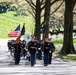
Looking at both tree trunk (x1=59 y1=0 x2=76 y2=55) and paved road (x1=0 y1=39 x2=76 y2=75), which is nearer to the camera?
paved road (x1=0 y1=39 x2=76 y2=75)

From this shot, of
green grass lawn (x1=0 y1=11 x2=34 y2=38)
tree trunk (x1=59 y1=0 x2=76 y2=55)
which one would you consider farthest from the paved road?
green grass lawn (x1=0 y1=11 x2=34 y2=38)

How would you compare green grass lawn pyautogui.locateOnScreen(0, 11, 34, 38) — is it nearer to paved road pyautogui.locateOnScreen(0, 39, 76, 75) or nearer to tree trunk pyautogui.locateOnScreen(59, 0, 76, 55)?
tree trunk pyautogui.locateOnScreen(59, 0, 76, 55)

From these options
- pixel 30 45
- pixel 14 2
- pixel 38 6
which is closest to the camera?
pixel 30 45

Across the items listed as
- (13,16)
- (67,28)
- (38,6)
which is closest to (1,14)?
(13,16)

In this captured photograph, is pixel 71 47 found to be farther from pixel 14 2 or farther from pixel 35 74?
pixel 14 2

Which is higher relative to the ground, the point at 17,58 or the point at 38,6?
the point at 38,6

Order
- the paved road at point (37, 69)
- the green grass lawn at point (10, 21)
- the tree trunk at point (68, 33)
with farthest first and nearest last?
the green grass lawn at point (10, 21) < the tree trunk at point (68, 33) < the paved road at point (37, 69)

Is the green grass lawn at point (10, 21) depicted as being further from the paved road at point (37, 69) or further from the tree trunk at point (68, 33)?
the paved road at point (37, 69)

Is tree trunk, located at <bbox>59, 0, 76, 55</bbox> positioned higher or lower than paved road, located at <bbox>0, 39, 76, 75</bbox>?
higher

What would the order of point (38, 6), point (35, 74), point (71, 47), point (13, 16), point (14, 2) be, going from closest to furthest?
1. point (35, 74)
2. point (71, 47)
3. point (38, 6)
4. point (14, 2)
5. point (13, 16)

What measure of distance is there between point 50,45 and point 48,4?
1652cm

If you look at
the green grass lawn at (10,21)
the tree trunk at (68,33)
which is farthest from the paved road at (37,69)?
the green grass lawn at (10,21)

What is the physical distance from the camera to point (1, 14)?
13212 centimetres

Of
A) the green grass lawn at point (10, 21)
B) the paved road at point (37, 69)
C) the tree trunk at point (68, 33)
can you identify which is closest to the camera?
the paved road at point (37, 69)
